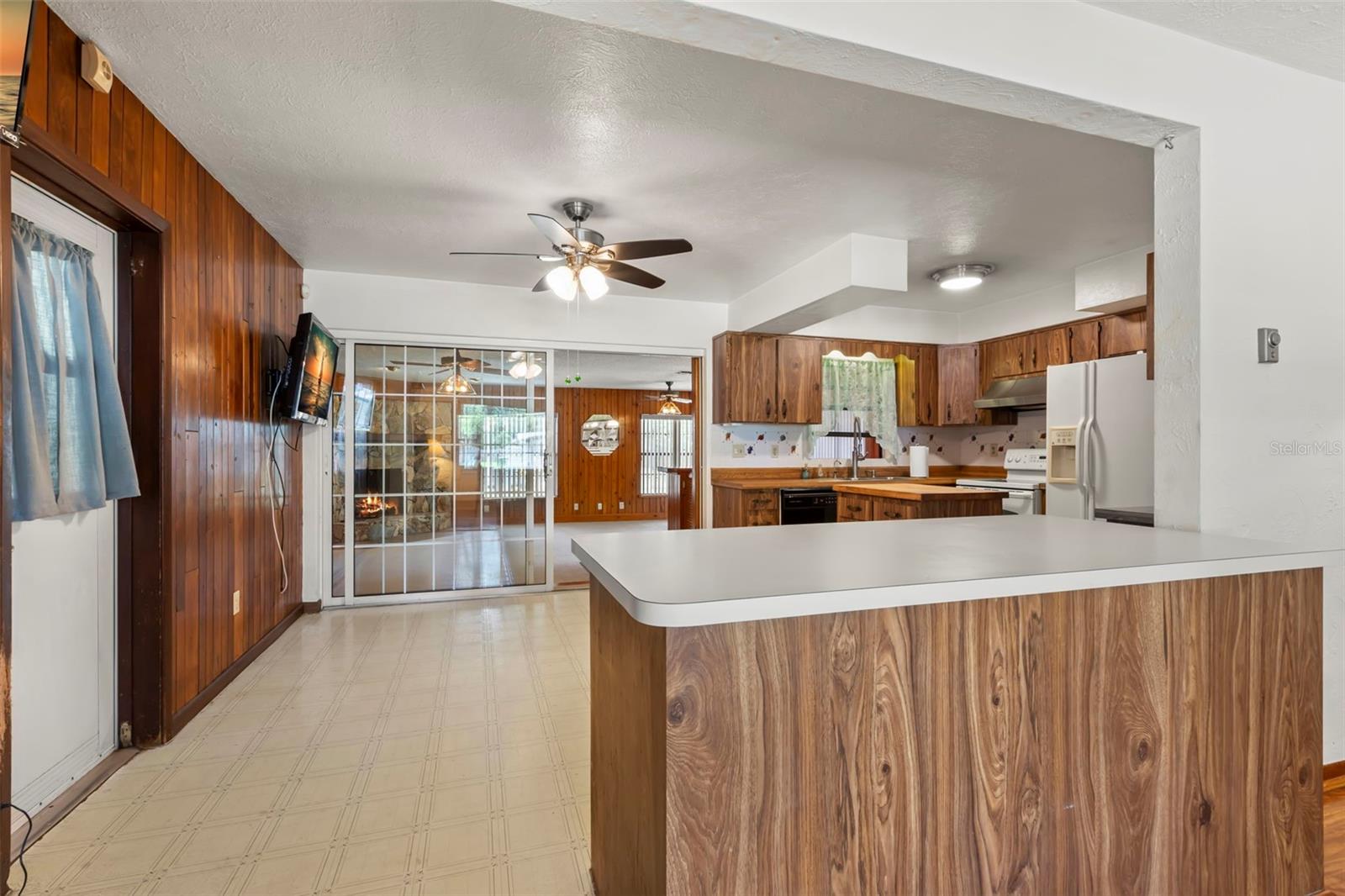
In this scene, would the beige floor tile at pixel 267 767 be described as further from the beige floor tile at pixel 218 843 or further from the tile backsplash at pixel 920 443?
the tile backsplash at pixel 920 443

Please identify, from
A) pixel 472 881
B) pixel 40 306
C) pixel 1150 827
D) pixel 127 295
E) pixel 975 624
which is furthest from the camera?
pixel 127 295

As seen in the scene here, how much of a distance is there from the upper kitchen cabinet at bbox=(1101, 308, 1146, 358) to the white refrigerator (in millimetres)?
683

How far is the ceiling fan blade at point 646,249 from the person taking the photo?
281 cm

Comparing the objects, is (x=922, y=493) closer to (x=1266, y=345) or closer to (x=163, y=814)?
(x=1266, y=345)

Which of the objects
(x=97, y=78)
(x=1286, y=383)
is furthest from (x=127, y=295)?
(x=1286, y=383)

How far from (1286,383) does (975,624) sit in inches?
65.1

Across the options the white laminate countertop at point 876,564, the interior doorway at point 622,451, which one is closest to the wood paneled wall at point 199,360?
the white laminate countertop at point 876,564

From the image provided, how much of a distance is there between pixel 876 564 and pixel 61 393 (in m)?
2.41

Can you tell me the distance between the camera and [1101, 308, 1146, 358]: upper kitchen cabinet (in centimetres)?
421

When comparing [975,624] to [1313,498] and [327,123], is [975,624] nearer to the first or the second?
[1313,498]

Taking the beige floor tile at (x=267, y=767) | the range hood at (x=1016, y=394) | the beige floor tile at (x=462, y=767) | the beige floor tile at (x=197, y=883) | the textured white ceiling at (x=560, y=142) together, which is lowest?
the beige floor tile at (x=462, y=767)

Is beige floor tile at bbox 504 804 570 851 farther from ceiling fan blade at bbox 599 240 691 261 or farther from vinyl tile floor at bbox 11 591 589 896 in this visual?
ceiling fan blade at bbox 599 240 691 261

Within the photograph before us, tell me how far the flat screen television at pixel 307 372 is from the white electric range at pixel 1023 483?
440 centimetres

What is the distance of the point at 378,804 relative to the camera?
1948mm
